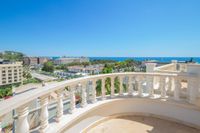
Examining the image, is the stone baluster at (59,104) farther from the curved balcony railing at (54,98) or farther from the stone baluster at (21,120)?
the stone baluster at (21,120)

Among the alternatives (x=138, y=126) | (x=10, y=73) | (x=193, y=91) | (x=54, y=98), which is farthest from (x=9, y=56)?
(x=193, y=91)

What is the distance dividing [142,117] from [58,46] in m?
60.1

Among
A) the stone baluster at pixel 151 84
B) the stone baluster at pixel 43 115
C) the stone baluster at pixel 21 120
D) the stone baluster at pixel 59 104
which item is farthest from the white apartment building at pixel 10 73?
the stone baluster at pixel 21 120

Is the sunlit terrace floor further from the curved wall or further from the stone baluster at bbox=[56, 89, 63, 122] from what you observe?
the stone baluster at bbox=[56, 89, 63, 122]

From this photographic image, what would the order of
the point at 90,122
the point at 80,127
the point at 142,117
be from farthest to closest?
the point at 142,117, the point at 90,122, the point at 80,127

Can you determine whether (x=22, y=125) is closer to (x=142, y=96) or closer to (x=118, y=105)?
(x=118, y=105)

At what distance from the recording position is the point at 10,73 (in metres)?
45.1

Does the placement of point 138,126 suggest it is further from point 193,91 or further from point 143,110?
point 193,91

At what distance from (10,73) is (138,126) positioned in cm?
5254

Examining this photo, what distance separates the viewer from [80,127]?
2232 millimetres

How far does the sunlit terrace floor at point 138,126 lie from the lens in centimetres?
259

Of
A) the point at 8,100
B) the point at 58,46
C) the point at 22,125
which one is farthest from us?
the point at 58,46

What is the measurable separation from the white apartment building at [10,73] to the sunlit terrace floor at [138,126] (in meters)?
48.3

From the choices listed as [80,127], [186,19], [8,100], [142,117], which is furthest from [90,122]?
[186,19]
